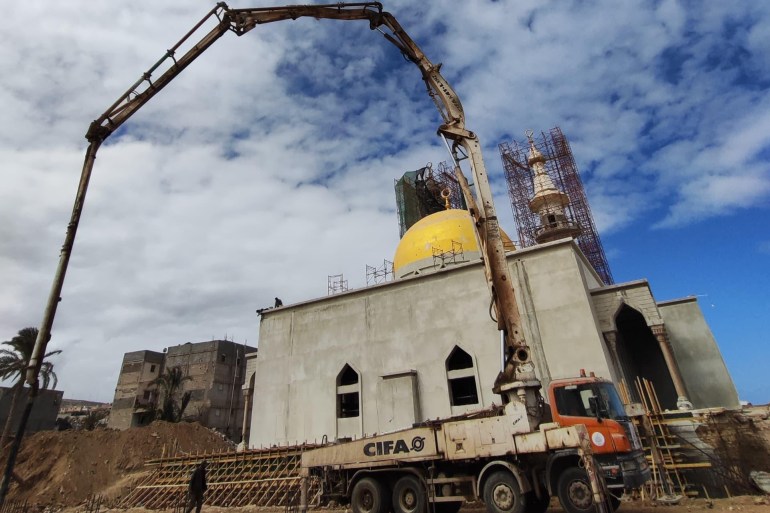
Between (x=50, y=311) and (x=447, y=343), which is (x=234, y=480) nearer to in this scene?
(x=447, y=343)

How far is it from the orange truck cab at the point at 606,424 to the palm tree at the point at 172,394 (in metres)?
41.3

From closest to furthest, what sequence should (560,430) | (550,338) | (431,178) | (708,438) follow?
(560,430), (708,438), (550,338), (431,178)

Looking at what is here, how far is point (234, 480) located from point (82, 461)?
45.7 feet

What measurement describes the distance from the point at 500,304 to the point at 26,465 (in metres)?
29.5

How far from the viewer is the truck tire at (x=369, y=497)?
9.88 metres

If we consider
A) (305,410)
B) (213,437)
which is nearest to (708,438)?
(305,410)

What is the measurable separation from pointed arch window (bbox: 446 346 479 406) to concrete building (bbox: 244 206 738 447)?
0.14 ft

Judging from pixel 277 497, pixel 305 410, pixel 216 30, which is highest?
pixel 216 30

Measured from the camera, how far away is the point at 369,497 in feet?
33.3

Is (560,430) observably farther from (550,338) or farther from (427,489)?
(550,338)

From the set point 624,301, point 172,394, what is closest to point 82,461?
point 172,394

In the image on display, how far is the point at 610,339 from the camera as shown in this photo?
1667 cm

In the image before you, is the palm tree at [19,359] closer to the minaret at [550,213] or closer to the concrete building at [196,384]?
the concrete building at [196,384]

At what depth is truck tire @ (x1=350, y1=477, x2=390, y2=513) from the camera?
9875 millimetres
